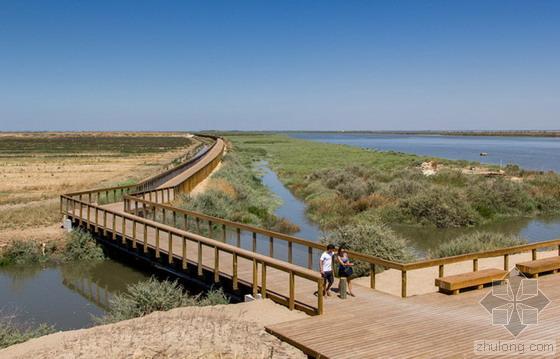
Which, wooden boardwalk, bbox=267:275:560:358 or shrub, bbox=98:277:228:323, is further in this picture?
shrub, bbox=98:277:228:323

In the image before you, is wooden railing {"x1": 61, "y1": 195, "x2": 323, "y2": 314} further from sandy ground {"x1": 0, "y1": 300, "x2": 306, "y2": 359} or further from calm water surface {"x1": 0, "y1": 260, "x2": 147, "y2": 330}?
calm water surface {"x1": 0, "y1": 260, "x2": 147, "y2": 330}

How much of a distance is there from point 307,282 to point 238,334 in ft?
11.5

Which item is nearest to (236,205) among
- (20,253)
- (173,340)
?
(20,253)

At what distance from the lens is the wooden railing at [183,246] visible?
33.1 feet

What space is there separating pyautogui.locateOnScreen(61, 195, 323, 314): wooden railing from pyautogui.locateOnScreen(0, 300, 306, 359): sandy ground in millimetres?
787

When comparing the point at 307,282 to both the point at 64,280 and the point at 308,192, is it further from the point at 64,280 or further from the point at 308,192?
the point at 308,192

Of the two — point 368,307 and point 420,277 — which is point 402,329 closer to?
point 368,307

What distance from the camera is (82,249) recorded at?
19.3 m

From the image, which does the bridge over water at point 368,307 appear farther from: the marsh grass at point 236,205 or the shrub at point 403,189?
the shrub at point 403,189

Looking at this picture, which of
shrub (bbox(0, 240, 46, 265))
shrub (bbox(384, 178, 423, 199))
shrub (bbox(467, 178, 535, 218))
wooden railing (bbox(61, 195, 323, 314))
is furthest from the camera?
shrub (bbox(384, 178, 423, 199))

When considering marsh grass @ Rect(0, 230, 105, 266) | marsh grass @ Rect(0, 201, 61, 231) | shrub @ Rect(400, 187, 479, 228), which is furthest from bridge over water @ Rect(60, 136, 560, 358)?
shrub @ Rect(400, 187, 479, 228)

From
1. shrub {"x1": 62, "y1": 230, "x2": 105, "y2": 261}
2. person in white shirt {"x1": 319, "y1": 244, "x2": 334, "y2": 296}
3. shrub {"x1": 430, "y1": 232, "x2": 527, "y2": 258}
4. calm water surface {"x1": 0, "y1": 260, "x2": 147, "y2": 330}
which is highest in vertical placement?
person in white shirt {"x1": 319, "y1": 244, "x2": 334, "y2": 296}

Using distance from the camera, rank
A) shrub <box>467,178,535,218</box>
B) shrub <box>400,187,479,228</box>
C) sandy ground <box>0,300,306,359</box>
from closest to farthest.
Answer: sandy ground <box>0,300,306,359</box> < shrub <box>400,187,479,228</box> < shrub <box>467,178,535,218</box>

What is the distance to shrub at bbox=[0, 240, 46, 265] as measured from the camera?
60.0 feet
